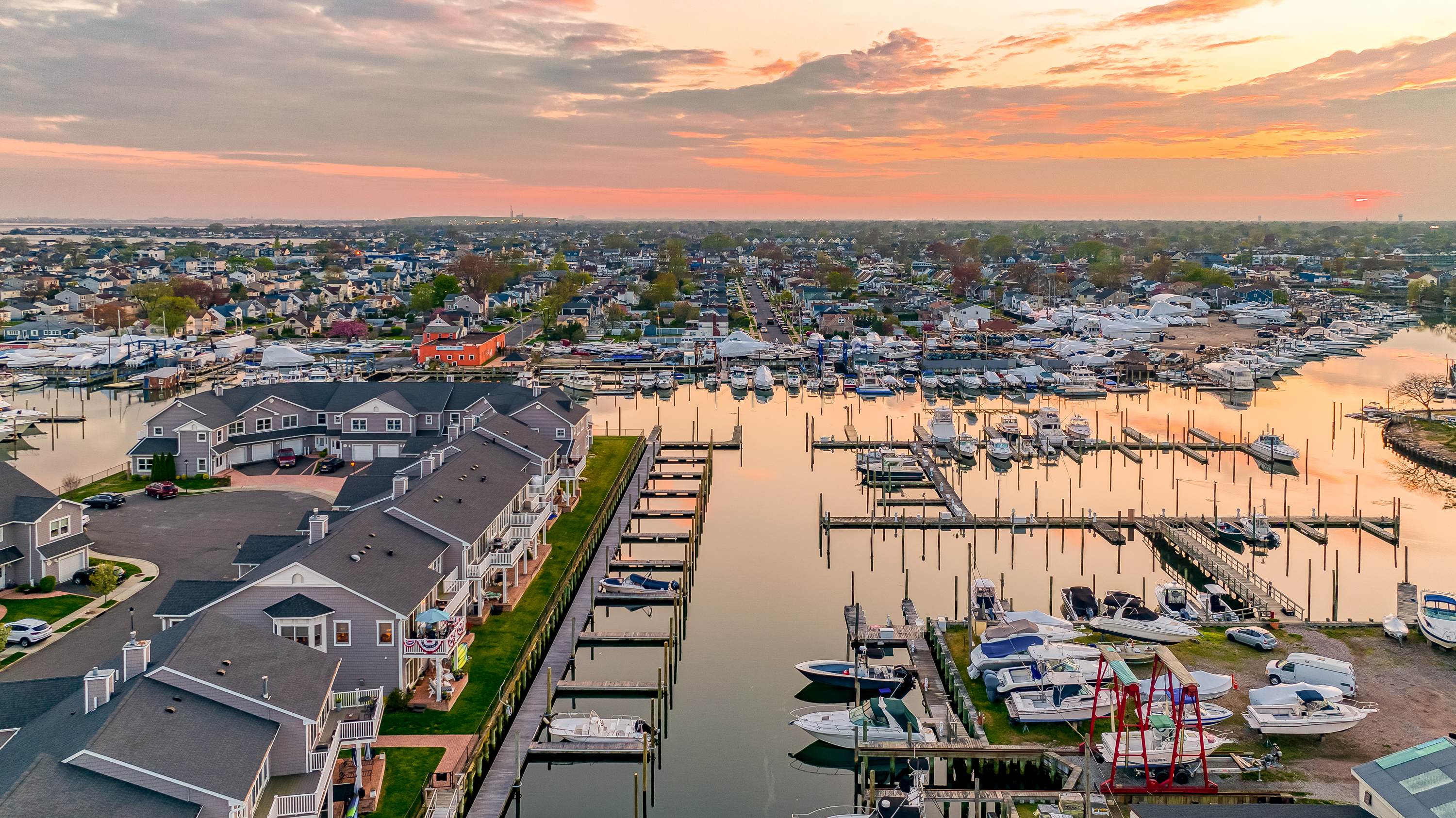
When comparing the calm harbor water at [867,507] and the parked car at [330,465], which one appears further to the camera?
the parked car at [330,465]

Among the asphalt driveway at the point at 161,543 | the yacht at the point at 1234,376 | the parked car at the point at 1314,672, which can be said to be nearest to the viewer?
the parked car at the point at 1314,672

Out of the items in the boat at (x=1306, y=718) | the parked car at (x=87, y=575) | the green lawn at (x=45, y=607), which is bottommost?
the boat at (x=1306, y=718)

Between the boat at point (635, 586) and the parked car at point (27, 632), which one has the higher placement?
the parked car at point (27, 632)

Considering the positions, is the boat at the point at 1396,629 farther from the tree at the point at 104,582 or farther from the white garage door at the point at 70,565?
the white garage door at the point at 70,565

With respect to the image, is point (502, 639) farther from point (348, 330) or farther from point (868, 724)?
point (348, 330)

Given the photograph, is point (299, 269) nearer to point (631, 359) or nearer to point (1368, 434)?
point (631, 359)

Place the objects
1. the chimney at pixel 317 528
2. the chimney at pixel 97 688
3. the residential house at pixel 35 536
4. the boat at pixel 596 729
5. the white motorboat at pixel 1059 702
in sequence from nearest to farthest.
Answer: the chimney at pixel 97 688, the boat at pixel 596 729, the white motorboat at pixel 1059 702, the chimney at pixel 317 528, the residential house at pixel 35 536

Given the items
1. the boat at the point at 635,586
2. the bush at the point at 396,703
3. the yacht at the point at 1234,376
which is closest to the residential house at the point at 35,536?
the bush at the point at 396,703

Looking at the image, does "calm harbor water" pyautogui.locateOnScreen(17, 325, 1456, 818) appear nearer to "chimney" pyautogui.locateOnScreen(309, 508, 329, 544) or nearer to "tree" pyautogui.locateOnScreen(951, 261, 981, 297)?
"chimney" pyautogui.locateOnScreen(309, 508, 329, 544)
